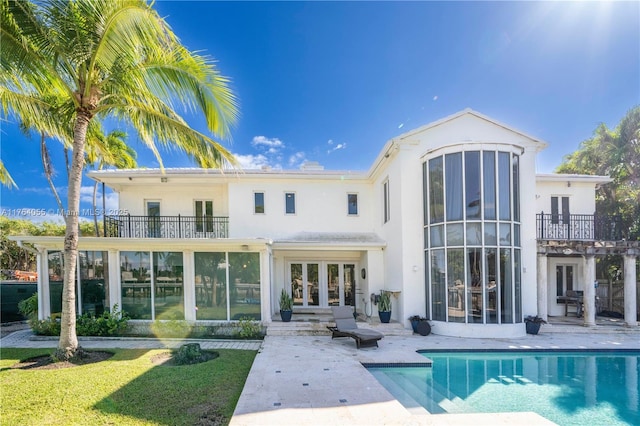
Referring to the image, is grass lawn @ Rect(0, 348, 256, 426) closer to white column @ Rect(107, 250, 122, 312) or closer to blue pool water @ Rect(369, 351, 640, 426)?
white column @ Rect(107, 250, 122, 312)

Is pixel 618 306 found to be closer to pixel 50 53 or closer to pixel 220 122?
pixel 220 122

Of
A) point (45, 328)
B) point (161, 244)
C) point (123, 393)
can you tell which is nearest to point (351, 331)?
point (123, 393)

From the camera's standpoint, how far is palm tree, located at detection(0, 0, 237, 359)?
24.2 ft

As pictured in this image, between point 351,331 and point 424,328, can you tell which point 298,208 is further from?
point 424,328

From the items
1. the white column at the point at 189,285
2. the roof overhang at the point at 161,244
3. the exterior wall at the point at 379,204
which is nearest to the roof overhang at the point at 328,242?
the exterior wall at the point at 379,204

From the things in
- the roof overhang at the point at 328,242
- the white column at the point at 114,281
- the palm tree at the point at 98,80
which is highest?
the palm tree at the point at 98,80

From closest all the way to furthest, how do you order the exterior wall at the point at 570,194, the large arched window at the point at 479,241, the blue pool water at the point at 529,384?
the blue pool water at the point at 529,384 < the large arched window at the point at 479,241 < the exterior wall at the point at 570,194

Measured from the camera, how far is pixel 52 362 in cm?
850

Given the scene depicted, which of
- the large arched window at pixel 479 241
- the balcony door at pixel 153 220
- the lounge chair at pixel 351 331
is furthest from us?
the balcony door at pixel 153 220

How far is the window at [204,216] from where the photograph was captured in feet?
55.2

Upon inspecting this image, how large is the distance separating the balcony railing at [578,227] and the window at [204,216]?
16.9 m

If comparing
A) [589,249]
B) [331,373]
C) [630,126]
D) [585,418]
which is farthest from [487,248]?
[630,126]

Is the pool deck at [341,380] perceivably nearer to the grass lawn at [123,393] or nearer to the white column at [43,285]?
the grass lawn at [123,393]

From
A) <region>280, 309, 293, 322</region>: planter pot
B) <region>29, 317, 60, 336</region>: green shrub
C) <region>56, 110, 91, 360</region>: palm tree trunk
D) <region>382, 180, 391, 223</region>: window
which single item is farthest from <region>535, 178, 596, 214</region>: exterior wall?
<region>29, 317, 60, 336</region>: green shrub
